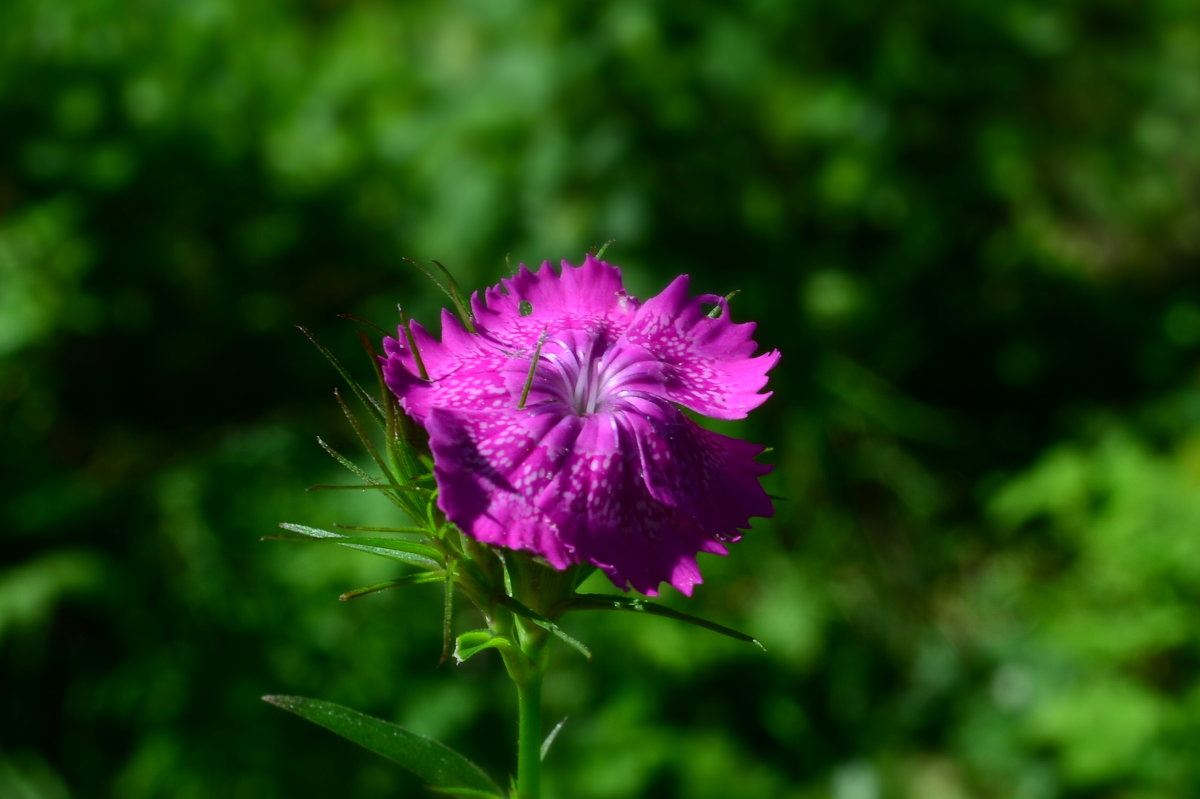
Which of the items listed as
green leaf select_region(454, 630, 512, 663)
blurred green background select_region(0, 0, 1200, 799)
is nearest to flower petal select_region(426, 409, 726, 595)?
green leaf select_region(454, 630, 512, 663)

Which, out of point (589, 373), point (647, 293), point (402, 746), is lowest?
point (402, 746)

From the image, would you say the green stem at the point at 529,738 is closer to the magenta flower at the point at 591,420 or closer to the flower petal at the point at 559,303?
the magenta flower at the point at 591,420

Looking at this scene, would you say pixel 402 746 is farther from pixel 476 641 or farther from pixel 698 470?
pixel 698 470

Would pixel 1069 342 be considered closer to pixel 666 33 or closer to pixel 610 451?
pixel 666 33

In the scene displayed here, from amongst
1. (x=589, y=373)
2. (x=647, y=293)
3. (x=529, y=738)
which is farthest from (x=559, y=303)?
(x=647, y=293)

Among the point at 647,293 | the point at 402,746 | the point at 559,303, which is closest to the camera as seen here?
the point at 402,746

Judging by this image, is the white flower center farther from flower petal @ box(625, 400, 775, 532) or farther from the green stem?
the green stem

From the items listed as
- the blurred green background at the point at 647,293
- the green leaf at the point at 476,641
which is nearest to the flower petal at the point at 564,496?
the green leaf at the point at 476,641
